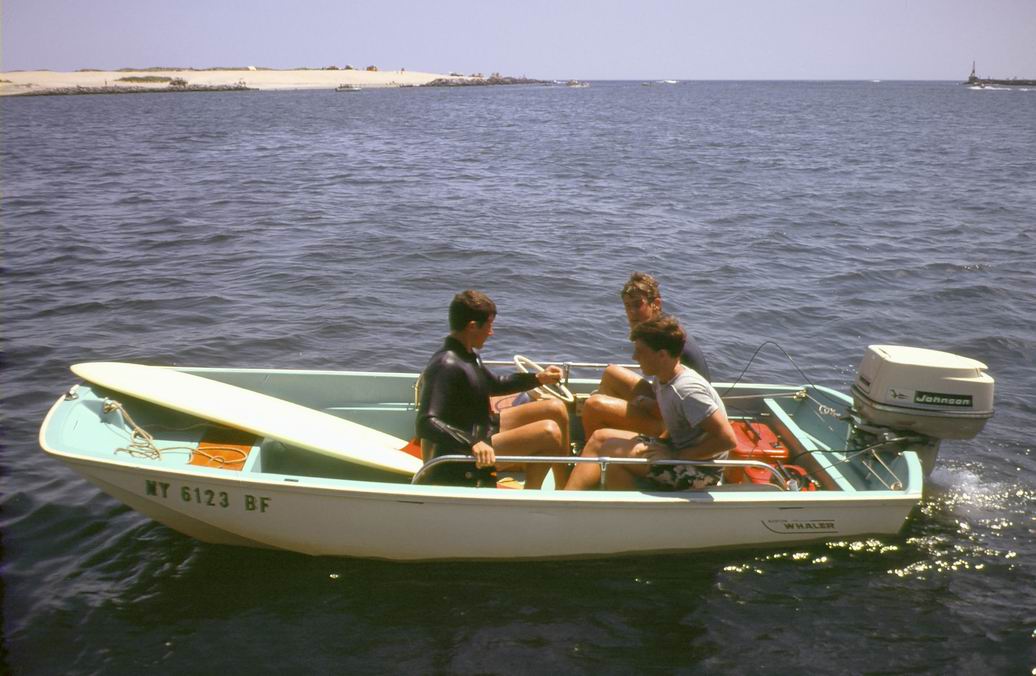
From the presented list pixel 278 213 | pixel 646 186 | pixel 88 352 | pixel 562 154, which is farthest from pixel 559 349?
pixel 562 154

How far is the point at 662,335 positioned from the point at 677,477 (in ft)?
4.28

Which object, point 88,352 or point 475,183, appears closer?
point 88,352

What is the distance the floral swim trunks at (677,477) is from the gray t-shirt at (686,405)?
0.62 feet

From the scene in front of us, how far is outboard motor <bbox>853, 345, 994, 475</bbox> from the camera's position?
23.5ft

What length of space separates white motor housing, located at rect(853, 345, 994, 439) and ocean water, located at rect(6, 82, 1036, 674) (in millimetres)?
1165

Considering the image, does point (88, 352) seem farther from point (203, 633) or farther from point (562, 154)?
point (562, 154)

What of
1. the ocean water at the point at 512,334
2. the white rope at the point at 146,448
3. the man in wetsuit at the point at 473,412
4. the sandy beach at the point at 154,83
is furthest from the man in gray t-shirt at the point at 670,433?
the sandy beach at the point at 154,83

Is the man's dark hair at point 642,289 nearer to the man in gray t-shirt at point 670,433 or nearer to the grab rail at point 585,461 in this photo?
the man in gray t-shirt at point 670,433

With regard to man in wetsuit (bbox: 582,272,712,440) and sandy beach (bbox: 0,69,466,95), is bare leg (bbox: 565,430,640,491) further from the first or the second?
sandy beach (bbox: 0,69,466,95)

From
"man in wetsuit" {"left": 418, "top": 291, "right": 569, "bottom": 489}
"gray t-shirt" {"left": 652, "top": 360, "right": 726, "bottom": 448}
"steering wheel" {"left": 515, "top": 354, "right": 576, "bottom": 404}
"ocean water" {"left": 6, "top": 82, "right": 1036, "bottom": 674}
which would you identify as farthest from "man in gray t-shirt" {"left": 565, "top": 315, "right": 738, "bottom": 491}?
"steering wheel" {"left": 515, "top": 354, "right": 576, "bottom": 404}

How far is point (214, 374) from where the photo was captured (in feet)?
27.2

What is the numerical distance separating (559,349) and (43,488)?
7803 millimetres

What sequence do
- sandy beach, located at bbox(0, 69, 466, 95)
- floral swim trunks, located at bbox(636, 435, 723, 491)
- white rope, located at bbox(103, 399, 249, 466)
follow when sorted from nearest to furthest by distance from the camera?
floral swim trunks, located at bbox(636, 435, 723, 491) → white rope, located at bbox(103, 399, 249, 466) → sandy beach, located at bbox(0, 69, 466, 95)

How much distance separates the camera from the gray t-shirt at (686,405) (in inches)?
239
